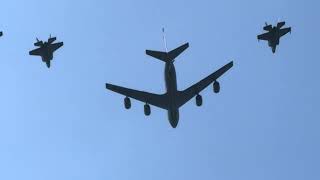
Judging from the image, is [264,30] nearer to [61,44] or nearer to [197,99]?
[197,99]

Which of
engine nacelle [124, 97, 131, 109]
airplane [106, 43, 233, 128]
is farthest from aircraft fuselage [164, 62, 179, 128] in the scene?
engine nacelle [124, 97, 131, 109]

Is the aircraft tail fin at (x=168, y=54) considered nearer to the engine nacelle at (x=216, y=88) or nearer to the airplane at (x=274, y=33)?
the engine nacelle at (x=216, y=88)

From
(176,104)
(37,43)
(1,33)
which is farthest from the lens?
(37,43)

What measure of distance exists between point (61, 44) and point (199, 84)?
20.7 meters

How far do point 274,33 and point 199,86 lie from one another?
499 inches

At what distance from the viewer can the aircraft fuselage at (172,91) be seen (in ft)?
270

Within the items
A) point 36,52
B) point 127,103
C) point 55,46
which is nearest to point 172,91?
point 127,103

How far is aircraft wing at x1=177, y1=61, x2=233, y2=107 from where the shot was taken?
86438mm

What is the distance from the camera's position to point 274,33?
89750 mm

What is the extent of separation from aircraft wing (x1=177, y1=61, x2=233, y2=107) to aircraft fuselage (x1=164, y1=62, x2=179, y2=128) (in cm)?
118

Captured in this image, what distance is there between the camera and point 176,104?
283 feet

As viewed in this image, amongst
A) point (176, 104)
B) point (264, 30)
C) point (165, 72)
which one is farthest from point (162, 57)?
point (264, 30)

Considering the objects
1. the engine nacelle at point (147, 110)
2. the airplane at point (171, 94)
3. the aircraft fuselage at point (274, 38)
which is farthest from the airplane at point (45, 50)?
the aircraft fuselage at point (274, 38)

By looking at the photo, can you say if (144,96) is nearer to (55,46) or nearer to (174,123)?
(174,123)
